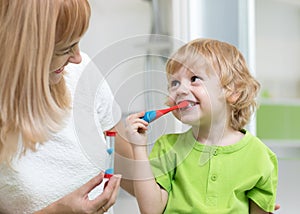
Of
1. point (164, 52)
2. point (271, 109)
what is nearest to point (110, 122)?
point (164, 52)

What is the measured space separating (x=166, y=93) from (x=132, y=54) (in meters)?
0.12

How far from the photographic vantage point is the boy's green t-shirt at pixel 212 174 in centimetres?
111

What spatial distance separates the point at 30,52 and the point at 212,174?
1.51 ft

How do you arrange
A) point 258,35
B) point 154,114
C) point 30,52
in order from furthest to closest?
point 258,35 → point 154,114 → point 30,52

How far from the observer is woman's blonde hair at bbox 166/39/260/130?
1.12 m

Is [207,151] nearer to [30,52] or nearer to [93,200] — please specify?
[93,200]

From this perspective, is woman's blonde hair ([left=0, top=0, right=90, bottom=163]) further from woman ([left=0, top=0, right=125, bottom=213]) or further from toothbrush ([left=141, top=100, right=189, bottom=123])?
toothbrush ([left=141, top=100, right=189, bottom=123])

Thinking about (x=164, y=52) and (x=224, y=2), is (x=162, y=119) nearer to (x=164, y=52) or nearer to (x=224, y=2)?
(x=164, y=52)

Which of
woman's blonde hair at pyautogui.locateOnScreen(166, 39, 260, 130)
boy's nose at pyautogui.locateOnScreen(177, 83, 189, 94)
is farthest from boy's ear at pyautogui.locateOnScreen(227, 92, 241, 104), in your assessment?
boy's nose at pyautogui.locateOnScreen(177, 83, 189, 94)

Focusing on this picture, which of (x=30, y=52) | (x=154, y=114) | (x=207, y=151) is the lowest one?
(x=207, y=151)

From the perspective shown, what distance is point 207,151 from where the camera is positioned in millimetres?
1142

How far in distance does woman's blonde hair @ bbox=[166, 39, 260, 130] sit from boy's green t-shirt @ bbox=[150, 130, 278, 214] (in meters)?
0.07

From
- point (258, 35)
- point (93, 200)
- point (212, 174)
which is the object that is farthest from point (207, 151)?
point (258, 35)

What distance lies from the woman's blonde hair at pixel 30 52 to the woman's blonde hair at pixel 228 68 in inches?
9.8
